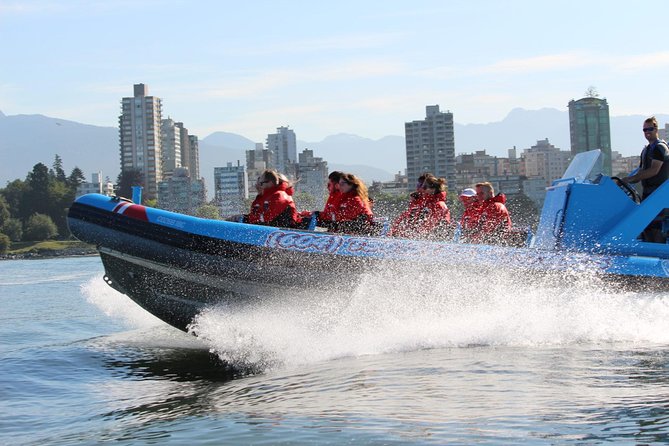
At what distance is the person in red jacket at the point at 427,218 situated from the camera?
29.7ft

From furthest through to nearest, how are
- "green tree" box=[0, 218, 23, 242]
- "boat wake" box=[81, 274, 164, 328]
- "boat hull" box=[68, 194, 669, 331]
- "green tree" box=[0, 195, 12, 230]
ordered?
"green tree" box=[0, 195, 12, 230], "green tree" box=[0, 218, 23, 242], "boat wake" box=[81, 274, 164, 328], "boat hull" box=[68, 194, 669, 331]

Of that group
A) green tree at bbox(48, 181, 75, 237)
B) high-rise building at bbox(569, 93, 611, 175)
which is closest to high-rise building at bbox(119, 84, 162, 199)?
green tree at bbox(48, 181, 75, 237)

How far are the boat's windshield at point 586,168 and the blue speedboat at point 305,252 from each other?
14mm

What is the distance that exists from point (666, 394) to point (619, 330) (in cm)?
269

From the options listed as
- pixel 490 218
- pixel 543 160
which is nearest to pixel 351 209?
pixel 490 218

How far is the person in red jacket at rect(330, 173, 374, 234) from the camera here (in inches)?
343

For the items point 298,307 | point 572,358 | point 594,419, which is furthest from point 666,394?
point 298,307

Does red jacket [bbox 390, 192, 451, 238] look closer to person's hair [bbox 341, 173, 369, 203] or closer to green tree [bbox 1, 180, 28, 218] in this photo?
person's hair [bbox 341, 173, 369, 203]

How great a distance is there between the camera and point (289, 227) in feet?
28.6

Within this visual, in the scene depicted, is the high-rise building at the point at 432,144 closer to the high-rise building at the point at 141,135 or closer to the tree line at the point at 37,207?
the high-rise building at the point at 141,135

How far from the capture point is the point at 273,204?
879cm

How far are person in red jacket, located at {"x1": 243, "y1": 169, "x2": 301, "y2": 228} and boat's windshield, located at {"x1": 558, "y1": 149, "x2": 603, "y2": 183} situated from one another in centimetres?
274

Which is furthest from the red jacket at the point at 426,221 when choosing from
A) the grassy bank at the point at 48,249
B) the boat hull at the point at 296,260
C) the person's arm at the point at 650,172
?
the grassy bank at the point at 48,249

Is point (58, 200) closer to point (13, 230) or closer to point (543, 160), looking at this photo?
point (13, 230)
